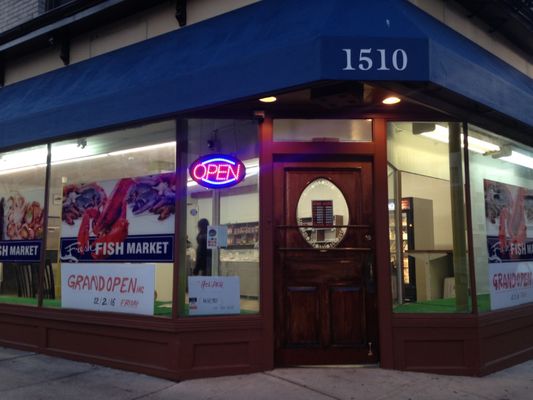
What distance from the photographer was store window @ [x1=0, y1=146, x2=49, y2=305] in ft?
21.9

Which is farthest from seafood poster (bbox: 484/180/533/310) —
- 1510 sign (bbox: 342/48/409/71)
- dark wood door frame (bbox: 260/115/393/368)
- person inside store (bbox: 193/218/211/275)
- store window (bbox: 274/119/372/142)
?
person inside store (bbox: 193/218/211/275)

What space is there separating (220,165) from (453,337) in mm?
3084

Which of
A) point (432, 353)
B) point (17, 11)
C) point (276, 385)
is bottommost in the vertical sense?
point (276, 385)

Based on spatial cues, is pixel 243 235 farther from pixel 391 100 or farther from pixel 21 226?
pixel 21 226

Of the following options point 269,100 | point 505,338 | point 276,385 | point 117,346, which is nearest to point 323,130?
point 269,100

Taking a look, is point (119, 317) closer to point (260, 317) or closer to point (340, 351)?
point (260, 317)

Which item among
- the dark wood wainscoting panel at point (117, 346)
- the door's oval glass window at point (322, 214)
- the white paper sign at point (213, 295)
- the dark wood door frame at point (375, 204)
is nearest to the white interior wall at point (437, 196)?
the dark wood door frame at point (375, 204)

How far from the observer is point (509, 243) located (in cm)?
623

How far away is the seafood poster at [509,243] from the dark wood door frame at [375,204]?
1373 mm

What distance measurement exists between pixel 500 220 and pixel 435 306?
1508 mm

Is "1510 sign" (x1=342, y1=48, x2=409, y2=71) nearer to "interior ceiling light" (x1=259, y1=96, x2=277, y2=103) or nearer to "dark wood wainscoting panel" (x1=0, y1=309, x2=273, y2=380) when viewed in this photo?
"interior ceiling light" (x1=259, y1=96, x2=277, y2=103)

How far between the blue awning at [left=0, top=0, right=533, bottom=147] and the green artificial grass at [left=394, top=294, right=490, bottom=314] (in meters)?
2.10

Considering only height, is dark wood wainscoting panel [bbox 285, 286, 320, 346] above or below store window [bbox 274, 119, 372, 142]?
below

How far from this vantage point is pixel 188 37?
18.6ft
